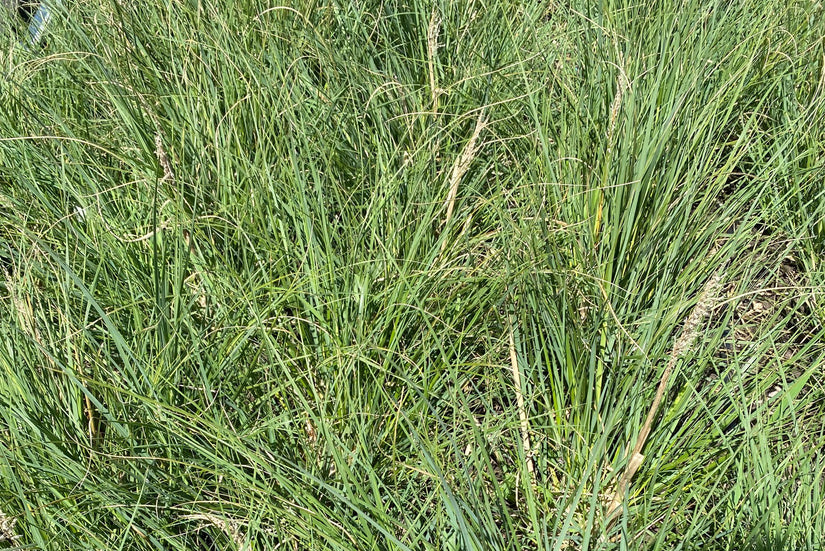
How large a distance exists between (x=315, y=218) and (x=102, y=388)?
2.08ft

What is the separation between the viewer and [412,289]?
63.3 inches

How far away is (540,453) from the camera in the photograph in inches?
59.3

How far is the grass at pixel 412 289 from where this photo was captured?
1.35 m

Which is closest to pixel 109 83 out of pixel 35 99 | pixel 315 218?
pixel 35 99

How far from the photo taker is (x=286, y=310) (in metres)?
1.83

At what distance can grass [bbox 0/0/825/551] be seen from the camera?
1.35m

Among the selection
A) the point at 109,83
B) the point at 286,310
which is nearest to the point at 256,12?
the point at 109,83

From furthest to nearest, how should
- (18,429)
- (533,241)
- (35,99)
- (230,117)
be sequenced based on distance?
(35,99)
(230,117)
(533,241)
(18,429)

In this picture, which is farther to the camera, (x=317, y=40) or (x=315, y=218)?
(x=317, y=40)

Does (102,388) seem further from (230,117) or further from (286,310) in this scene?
(230,117)

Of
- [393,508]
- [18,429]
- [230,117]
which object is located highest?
[230,117]

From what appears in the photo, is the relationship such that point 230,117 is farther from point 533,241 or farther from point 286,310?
point 533,241

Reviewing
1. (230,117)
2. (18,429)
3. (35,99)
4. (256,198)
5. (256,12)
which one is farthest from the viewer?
(256,12)

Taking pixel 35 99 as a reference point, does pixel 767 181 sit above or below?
below
